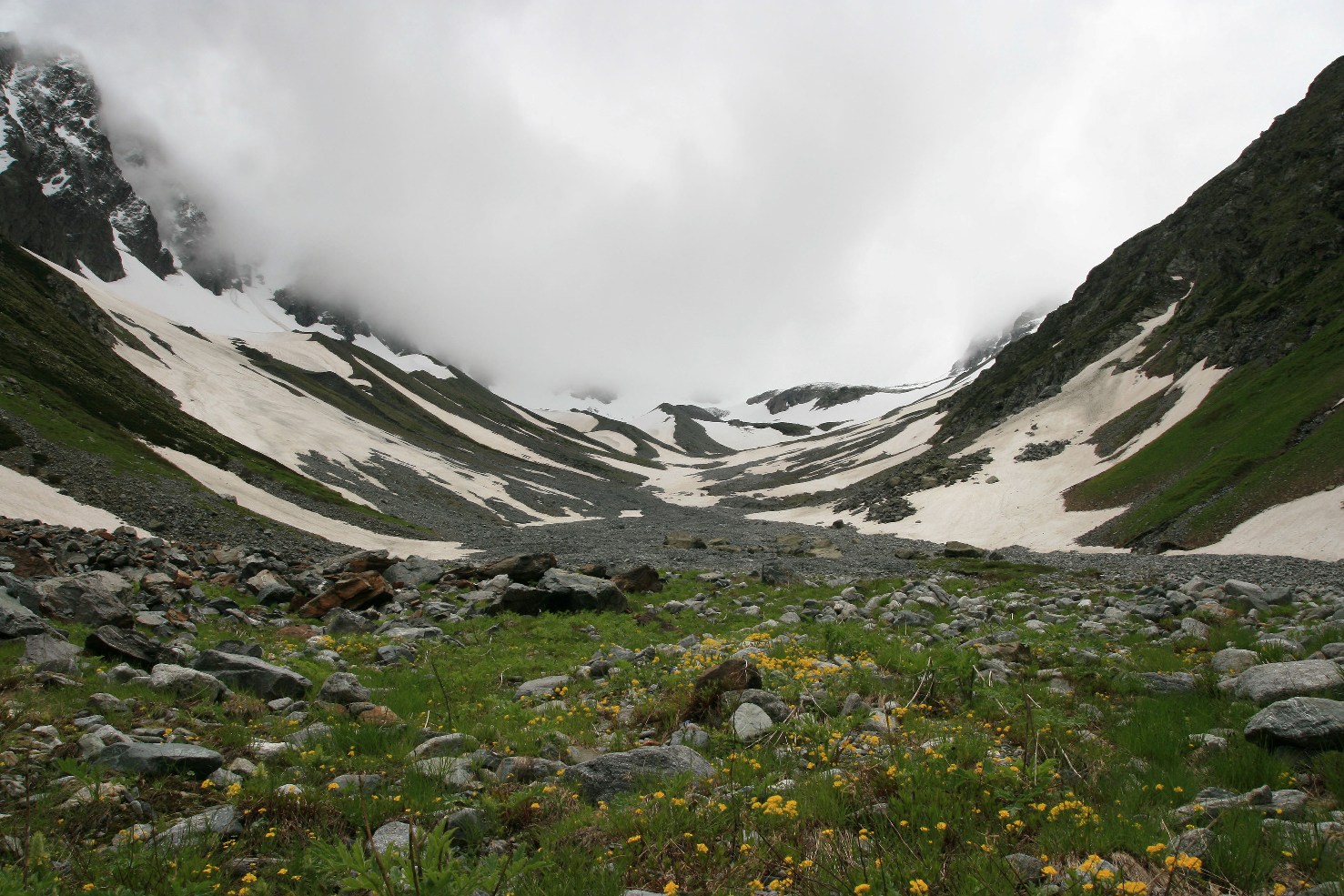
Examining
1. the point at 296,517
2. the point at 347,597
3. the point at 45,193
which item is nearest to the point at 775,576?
the point at 347,597

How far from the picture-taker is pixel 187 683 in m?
9.09

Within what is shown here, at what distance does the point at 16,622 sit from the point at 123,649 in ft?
7.19

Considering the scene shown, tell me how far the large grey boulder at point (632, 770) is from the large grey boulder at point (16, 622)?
34.0 ft

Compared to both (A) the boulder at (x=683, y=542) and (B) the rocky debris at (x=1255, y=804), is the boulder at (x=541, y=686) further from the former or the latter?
(A) the boulder at (x=683, y=542)

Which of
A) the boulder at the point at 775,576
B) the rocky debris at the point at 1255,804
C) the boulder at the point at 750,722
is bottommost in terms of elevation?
the boulder at the point at 775,576

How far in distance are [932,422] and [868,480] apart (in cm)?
4181

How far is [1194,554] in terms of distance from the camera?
1232 inches

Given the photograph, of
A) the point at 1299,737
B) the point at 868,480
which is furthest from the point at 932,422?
the point at 1299,737

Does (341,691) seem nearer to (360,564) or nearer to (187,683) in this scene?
(187,683)

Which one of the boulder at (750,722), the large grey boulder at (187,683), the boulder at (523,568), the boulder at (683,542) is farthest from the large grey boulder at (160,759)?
the boulder at (683,542)

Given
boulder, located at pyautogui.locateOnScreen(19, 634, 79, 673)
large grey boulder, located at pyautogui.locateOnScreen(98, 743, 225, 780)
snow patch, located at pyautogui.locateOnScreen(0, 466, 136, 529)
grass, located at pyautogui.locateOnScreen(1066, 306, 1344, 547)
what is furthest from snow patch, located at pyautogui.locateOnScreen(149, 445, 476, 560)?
grass, located at pyautogui.locateOnScreen(1066, 306, 1344, 547)

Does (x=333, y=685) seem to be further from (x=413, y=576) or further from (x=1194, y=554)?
(x=1194, y=554)

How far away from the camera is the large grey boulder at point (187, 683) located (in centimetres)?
898

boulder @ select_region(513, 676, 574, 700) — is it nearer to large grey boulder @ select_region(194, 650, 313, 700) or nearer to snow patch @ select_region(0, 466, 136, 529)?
large grey boulder @ select_region(194, 650, 313, 700)
